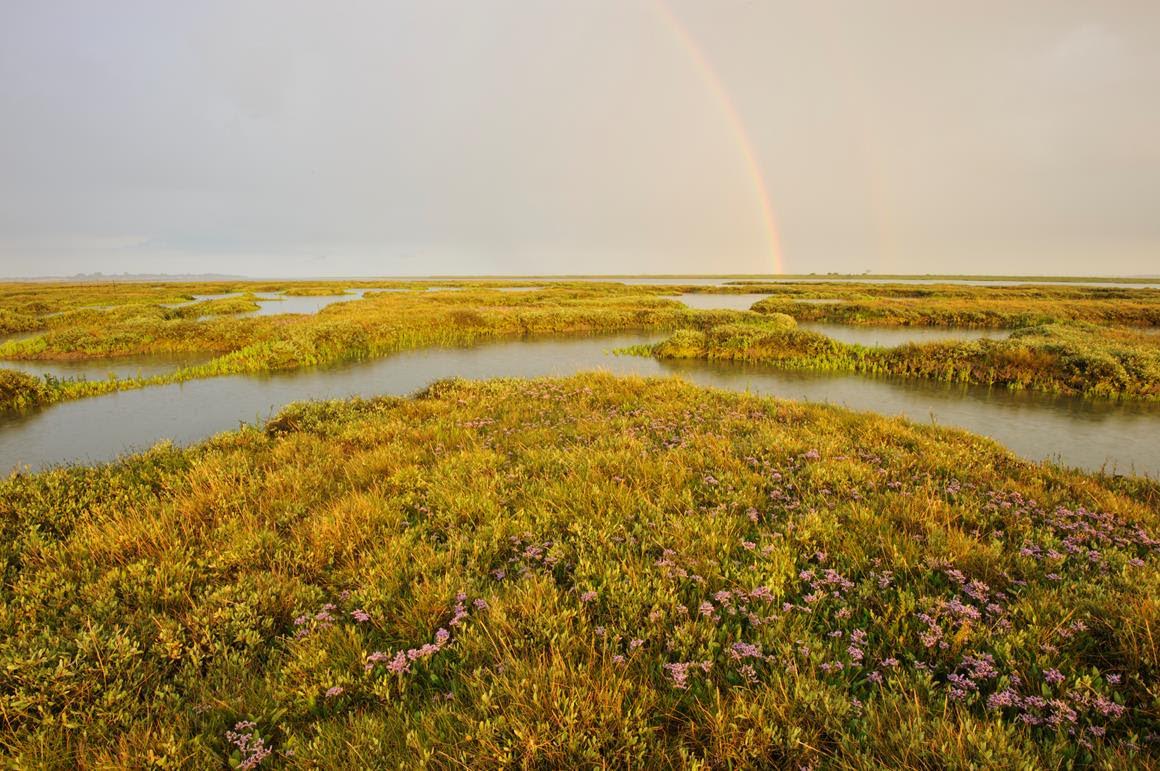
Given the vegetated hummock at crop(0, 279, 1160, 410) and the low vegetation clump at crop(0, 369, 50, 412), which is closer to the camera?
the low vegetation clump at crop(0, 369, 50, 412)

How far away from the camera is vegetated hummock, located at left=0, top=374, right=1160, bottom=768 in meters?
2.87

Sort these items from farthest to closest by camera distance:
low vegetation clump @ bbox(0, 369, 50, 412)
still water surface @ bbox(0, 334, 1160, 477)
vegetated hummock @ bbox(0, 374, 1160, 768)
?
low vegetation clump @ bbox(0, 369, 50, 412)
still water surface @ bbox(0, 334, 1160, 477)
vegetated hummock @ bbox(0, 374, 1160, 768)

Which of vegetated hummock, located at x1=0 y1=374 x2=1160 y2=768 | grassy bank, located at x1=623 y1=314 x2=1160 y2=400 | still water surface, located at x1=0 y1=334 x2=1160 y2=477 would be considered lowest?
still water surface, located at x1=0 y1=334 x2=1160 y2=477

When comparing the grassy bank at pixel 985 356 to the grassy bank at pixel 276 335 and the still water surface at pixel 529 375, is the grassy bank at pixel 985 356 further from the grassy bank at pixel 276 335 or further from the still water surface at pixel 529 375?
the grassy bank at pixel 276 335

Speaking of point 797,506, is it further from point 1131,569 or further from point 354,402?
point 354,402

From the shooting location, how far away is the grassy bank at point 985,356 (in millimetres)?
17734

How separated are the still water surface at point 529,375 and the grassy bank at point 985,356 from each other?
153 cm

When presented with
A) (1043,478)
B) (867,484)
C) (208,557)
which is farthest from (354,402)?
(1043,478)

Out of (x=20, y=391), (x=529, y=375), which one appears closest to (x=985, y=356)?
(x=529, y=375)

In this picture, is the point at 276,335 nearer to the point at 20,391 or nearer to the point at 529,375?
the point at 20,391

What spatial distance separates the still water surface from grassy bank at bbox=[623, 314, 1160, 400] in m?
1.53

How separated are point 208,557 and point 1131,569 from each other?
932 cm

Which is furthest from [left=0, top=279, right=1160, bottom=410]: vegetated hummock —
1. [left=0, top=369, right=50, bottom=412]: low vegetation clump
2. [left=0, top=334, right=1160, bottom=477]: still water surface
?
[left=0, top=334, right=1160, bottom=477]: still water surface

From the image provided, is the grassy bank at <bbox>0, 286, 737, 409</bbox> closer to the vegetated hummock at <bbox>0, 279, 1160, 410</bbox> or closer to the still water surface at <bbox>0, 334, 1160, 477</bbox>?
the vegetated hummock at <bbox>0, 279, 1160, 410</bbox>
